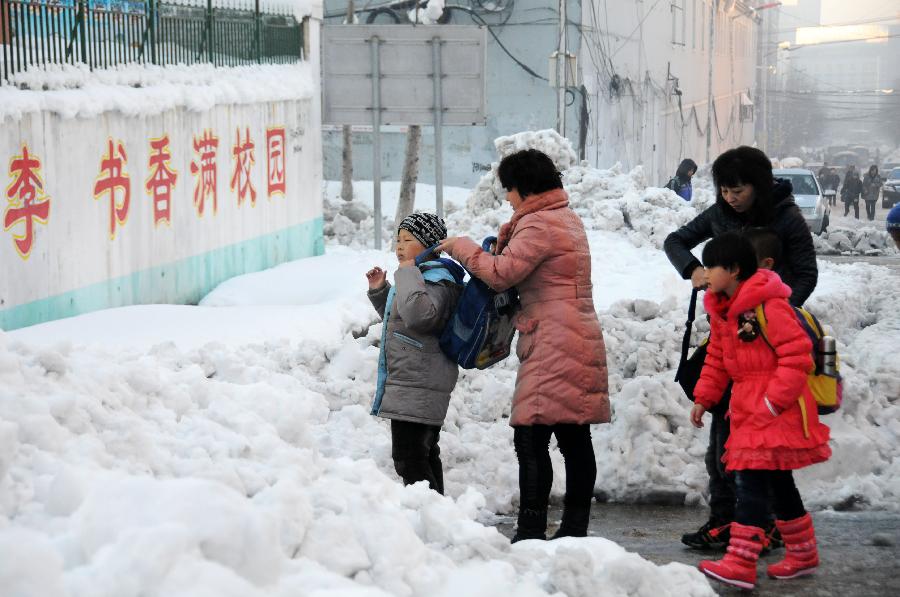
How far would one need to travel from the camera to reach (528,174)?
531 centimetres

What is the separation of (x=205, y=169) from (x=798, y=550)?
7.56 m

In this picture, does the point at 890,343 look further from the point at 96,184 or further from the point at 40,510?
the point at 40,510

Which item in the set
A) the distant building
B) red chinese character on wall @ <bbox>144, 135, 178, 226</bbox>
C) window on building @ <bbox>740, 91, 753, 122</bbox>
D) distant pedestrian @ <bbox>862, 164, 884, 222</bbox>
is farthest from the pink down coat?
window on building @ <bbox>740, 91, 753, 122</bbox>

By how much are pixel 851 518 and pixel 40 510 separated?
3990 millimetres

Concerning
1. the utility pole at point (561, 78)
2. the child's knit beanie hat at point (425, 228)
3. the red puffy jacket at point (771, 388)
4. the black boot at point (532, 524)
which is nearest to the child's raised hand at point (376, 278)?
the child's knit beanie hat at point (425, 228)

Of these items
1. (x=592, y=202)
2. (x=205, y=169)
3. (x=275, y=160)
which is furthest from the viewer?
(x=592, y=202)

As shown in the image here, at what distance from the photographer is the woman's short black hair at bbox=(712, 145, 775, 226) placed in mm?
5355

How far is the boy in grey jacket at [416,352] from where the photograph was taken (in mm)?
5285

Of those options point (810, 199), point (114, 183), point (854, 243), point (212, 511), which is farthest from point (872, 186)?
point (212, 511)

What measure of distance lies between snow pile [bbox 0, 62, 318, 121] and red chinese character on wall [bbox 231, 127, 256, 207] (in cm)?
41

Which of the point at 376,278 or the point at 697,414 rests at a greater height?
the point at 376,278

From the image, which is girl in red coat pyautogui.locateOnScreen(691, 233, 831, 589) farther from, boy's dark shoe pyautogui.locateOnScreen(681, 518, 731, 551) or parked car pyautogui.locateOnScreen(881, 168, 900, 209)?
parked car pyautogui.locateOnScreen(881, 168, 900, 209)

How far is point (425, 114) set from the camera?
13602 millimetres

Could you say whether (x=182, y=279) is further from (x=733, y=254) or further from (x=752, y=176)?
(x=733, y=254)
